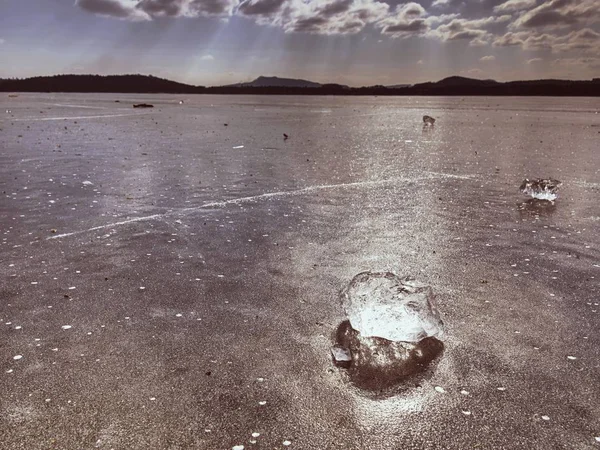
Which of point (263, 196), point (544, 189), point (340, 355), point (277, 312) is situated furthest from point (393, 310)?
point (544, 189)

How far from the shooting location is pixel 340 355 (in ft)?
17.5

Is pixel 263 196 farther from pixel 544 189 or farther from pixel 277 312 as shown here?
pixel 544 189

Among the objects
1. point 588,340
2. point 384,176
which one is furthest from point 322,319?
point 384,176

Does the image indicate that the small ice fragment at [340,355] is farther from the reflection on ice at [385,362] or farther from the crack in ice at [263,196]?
the crack in ice at [263,196]

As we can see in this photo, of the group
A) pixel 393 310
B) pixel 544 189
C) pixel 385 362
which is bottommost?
pixel 385 362

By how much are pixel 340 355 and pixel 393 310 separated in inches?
33.0

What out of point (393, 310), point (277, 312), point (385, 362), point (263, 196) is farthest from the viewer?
point (263, 196)

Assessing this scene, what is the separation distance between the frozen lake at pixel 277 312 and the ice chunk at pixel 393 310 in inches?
17.1

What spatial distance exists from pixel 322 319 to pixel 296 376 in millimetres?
1385

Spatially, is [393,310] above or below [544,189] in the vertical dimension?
above

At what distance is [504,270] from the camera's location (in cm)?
794

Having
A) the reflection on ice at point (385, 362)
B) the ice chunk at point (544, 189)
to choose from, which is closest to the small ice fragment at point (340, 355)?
the reflection on ice at point (385, 362)

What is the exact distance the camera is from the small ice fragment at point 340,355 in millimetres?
5273

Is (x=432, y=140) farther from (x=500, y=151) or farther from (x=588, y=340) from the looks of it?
(x=588, y=340)
